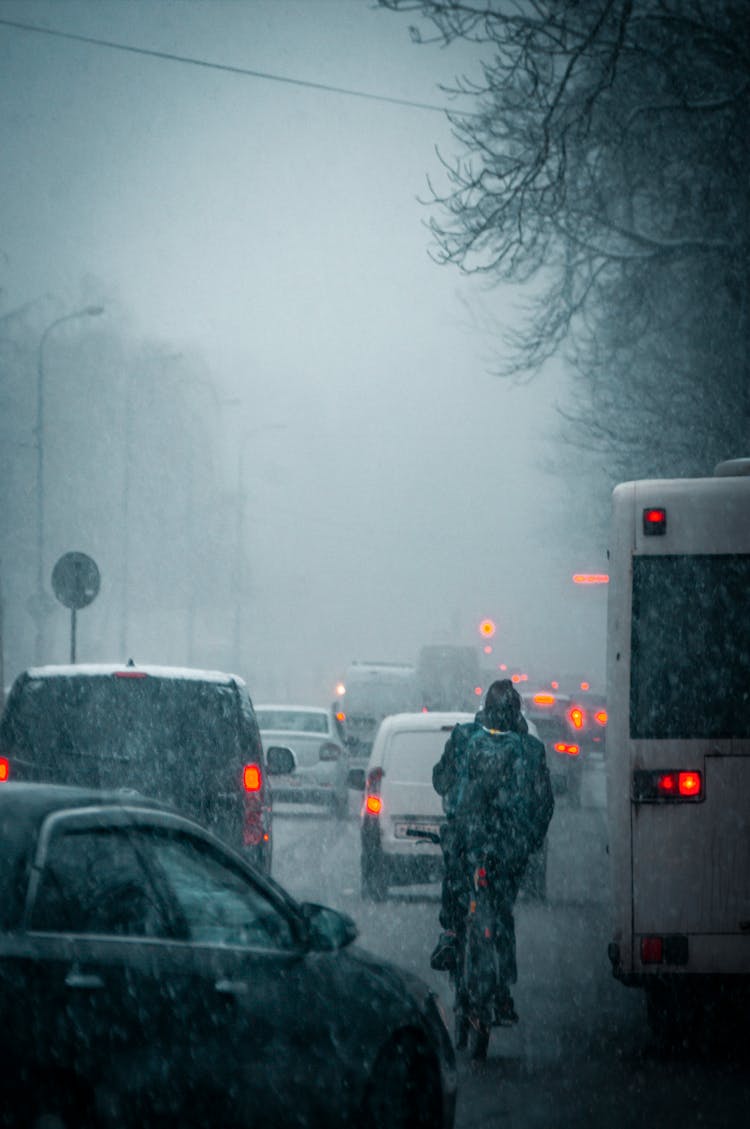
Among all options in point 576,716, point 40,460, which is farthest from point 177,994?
point 40,460

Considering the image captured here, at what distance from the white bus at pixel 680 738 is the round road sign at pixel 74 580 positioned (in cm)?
1426

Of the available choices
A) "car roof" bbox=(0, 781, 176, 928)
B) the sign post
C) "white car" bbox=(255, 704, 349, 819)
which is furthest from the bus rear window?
"white car" bbox=(255, 704, 349, 819)

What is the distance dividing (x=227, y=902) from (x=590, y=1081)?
3.19 m

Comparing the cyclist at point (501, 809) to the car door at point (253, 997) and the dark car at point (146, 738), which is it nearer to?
the dark car at point (146, 738)

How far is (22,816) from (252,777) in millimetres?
5621

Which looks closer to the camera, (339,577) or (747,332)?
(747,332)

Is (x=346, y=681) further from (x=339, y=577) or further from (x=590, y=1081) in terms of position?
(x=339, y=577)

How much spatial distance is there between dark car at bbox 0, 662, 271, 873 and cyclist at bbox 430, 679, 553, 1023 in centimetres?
162

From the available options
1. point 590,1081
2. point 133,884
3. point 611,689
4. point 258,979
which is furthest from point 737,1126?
point 133,884

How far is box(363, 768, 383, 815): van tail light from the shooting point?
1605 centimetres

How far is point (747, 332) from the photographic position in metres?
27.3

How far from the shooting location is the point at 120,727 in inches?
401

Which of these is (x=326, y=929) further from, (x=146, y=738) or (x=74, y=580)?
(x=74, y=580)

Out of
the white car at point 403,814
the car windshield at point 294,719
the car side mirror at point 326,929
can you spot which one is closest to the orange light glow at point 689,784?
the car side mirror at point 326,929
